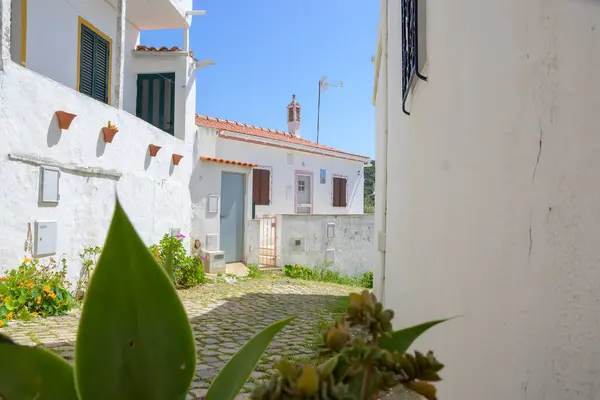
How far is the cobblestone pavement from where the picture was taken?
3.52 metres

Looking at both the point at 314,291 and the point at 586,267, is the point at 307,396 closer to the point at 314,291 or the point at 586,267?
the point at 586,267

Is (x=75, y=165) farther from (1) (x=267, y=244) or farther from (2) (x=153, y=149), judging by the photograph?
(1) (x=267, y=244)

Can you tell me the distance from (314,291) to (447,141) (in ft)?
23.3

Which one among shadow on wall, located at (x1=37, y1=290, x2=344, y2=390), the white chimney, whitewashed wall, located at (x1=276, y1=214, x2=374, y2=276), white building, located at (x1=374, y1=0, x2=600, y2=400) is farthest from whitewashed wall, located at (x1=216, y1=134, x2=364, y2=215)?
white building, located at (x1=374, y1=0, x2=600, y2=400)

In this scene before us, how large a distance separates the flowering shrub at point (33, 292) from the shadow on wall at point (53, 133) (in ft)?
4.80

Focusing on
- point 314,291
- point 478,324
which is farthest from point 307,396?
point 314,291

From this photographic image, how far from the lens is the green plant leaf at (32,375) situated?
2.17 ft

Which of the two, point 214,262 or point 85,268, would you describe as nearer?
point 85,268

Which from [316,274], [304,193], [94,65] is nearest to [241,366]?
[94,65]

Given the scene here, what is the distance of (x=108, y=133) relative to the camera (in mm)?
6176

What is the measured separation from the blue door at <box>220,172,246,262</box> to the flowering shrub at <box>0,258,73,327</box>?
486 centimetres

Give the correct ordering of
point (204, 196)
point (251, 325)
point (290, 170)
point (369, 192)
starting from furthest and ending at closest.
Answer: point (369, 192), point (290, 170), point (204, 196), point (251, 325)

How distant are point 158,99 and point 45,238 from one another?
4.94 meters

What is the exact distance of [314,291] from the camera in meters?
8.48
